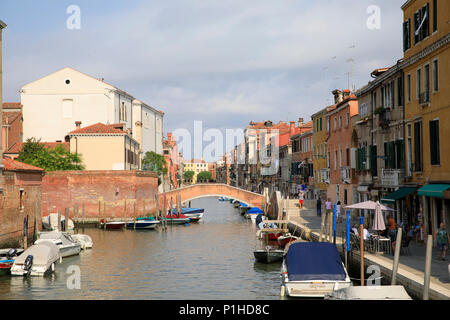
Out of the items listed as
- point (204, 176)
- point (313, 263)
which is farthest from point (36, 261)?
point (204, 176)

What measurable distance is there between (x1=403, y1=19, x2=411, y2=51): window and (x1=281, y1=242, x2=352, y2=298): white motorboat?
Answer: 30.9ft

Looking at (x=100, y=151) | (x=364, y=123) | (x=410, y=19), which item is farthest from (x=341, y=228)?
(x=100, y=151)

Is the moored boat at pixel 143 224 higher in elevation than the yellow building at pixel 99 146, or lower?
lower

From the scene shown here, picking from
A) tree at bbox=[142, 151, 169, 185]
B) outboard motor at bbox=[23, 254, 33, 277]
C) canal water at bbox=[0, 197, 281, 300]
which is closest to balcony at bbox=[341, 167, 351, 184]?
canal water at bbox=[0, 197, 281, 300]

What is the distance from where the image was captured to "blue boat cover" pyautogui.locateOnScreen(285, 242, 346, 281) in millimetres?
15953

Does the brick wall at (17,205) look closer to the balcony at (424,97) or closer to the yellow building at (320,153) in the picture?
the balcony at (424,97)

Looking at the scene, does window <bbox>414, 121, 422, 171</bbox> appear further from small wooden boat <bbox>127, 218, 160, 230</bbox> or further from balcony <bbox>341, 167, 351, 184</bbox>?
small wooden boat <bbox>127, 218, 160, 230</bbox>

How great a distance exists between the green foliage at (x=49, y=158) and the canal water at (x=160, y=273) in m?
12.9

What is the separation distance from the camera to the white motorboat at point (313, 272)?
51.3 feet

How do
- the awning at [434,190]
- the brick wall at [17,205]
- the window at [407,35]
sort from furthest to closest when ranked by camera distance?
the brick wall at [17,205] < the window at [407,35] < the awning at [434,190]

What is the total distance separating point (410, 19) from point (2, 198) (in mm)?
17863

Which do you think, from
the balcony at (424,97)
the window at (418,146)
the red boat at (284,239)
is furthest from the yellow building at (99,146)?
the balcony at (424,97)

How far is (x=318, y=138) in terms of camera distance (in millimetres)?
44438
